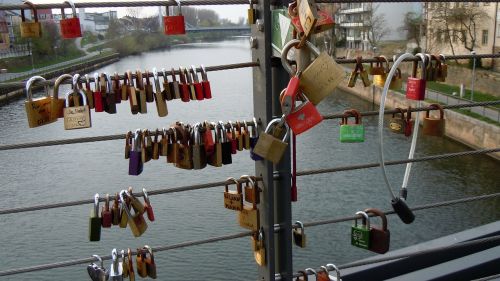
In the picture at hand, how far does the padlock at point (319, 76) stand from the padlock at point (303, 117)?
0.05ft

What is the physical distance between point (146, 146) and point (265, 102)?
0.24 meters

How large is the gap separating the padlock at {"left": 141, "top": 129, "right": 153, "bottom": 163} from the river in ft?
20.2

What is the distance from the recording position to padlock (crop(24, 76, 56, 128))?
87cm

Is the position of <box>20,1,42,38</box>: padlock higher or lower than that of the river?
higher

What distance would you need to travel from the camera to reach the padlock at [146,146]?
977mm

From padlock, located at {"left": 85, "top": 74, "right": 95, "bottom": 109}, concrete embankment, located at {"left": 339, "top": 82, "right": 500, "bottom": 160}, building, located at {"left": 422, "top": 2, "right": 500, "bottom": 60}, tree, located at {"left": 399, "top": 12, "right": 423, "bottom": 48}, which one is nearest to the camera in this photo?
padlock, located at {"left": 85, "top": 74, "right": 95, "bottom": 109}

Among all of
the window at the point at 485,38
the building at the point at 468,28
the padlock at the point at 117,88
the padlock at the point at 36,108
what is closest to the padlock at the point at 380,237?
the padlock at the point at 117,88

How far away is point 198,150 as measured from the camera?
99 centimetres

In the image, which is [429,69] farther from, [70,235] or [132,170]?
[70,235]

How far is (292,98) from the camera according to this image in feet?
2.74

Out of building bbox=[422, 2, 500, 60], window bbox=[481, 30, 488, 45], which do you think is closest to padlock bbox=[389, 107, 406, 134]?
building bbox=[422, 2, 500, 60]

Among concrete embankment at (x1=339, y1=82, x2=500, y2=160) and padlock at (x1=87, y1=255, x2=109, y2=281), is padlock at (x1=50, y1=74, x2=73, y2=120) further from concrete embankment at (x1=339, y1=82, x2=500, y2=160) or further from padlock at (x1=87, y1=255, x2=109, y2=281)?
concrete embankment at (x1=339, y1=82, x2=500, y2=160)

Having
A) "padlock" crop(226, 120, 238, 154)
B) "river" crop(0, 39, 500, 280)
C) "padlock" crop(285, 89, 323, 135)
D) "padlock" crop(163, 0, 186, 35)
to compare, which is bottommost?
"river" crop(0, 39, 500, 280)

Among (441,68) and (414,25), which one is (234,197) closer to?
(441,68)
